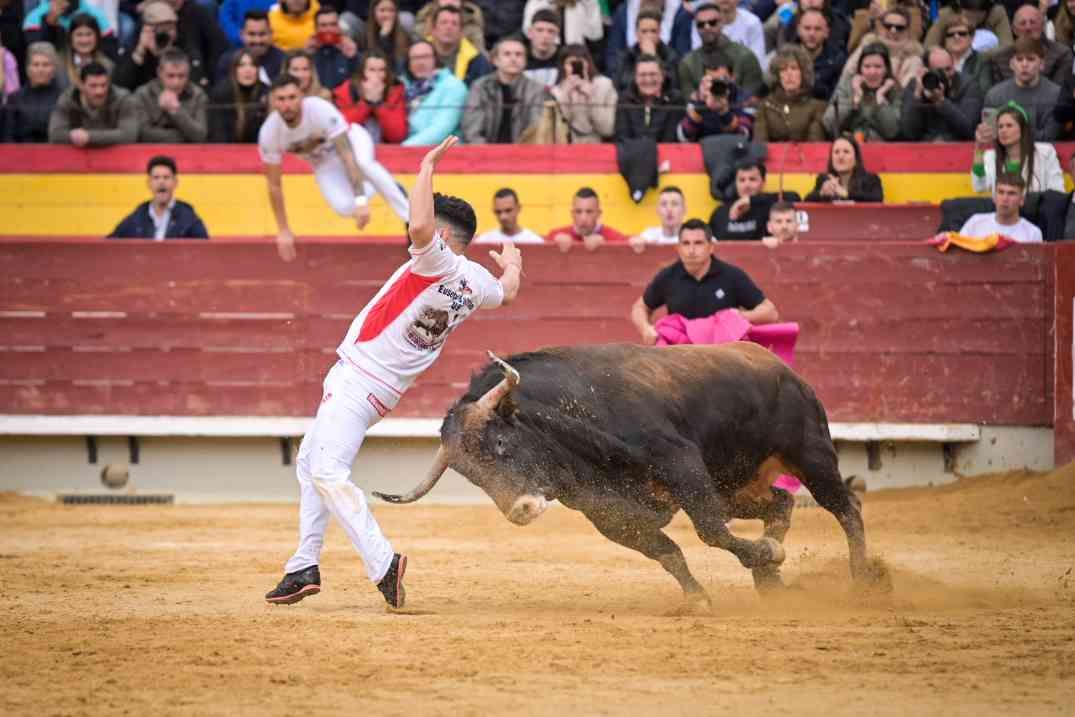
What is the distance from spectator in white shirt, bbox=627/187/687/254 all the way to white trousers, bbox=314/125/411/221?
146 centimetres

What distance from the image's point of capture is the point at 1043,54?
12.2 meters

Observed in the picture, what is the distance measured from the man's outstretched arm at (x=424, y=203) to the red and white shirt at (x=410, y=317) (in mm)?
224

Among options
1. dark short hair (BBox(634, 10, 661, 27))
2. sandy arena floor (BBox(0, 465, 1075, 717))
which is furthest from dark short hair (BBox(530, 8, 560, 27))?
sandy arena floor (BBox(0, 465, 1075, 717))

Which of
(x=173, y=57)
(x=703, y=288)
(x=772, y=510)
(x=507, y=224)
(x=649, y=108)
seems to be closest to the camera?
(x=772, y=510)

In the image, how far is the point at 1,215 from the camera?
12.8 m

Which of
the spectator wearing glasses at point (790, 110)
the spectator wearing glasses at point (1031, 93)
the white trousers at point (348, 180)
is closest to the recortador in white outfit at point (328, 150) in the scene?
the white trousers at point (348, 180)

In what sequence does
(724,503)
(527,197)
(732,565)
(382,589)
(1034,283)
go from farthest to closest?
(527,197) → (1034,283) → (732,565) → (724,503) → (382,589)

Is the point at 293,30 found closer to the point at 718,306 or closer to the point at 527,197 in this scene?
the point at 527,197

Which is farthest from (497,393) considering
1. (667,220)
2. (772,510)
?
(667,220)

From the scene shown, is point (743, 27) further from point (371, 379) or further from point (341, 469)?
point (341, 469)

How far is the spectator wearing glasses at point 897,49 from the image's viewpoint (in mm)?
12359

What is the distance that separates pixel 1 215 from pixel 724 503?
714 centimetres

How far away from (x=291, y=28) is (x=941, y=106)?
4734mm

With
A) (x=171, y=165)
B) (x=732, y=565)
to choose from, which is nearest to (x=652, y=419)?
(x=732, y=565)
